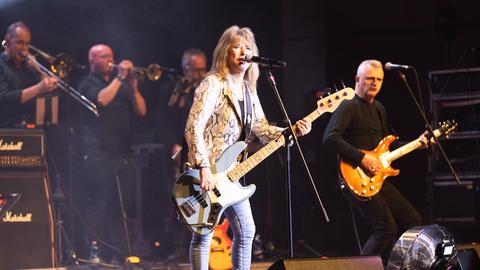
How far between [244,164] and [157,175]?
439 cm

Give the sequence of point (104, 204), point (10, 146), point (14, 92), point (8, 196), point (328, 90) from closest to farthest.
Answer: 1. point (328, 90)
2. point (8, 196)
3. point (10, 146)
4. point (14, 92)
5. point (104, 204)

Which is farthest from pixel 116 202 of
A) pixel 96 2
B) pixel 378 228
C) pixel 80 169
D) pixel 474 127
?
pixel 474 127

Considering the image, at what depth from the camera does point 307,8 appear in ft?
34.8

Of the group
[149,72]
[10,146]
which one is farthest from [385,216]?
[149,72]

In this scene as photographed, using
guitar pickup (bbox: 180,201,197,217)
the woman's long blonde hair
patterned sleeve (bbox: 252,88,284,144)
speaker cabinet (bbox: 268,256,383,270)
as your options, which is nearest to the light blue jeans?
guitar pickup (bbox: 180,201,197,217)

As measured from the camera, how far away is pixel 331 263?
5.27m

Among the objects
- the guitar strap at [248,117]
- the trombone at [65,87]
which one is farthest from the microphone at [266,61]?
→ the trombone at [65,87]

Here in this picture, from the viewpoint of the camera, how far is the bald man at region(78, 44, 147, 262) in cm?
863

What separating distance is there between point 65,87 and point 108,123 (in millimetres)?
692

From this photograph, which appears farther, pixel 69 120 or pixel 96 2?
pixel 96 2

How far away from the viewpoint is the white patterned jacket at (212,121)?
5.30 m

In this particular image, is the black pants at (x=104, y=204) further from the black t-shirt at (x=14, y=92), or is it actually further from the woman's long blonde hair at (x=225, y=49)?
the woman's long blonde hair at (x=225, y=49)

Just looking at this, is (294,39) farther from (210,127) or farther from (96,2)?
(210,127)

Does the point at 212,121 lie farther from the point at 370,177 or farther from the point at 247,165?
the point at 370,177
